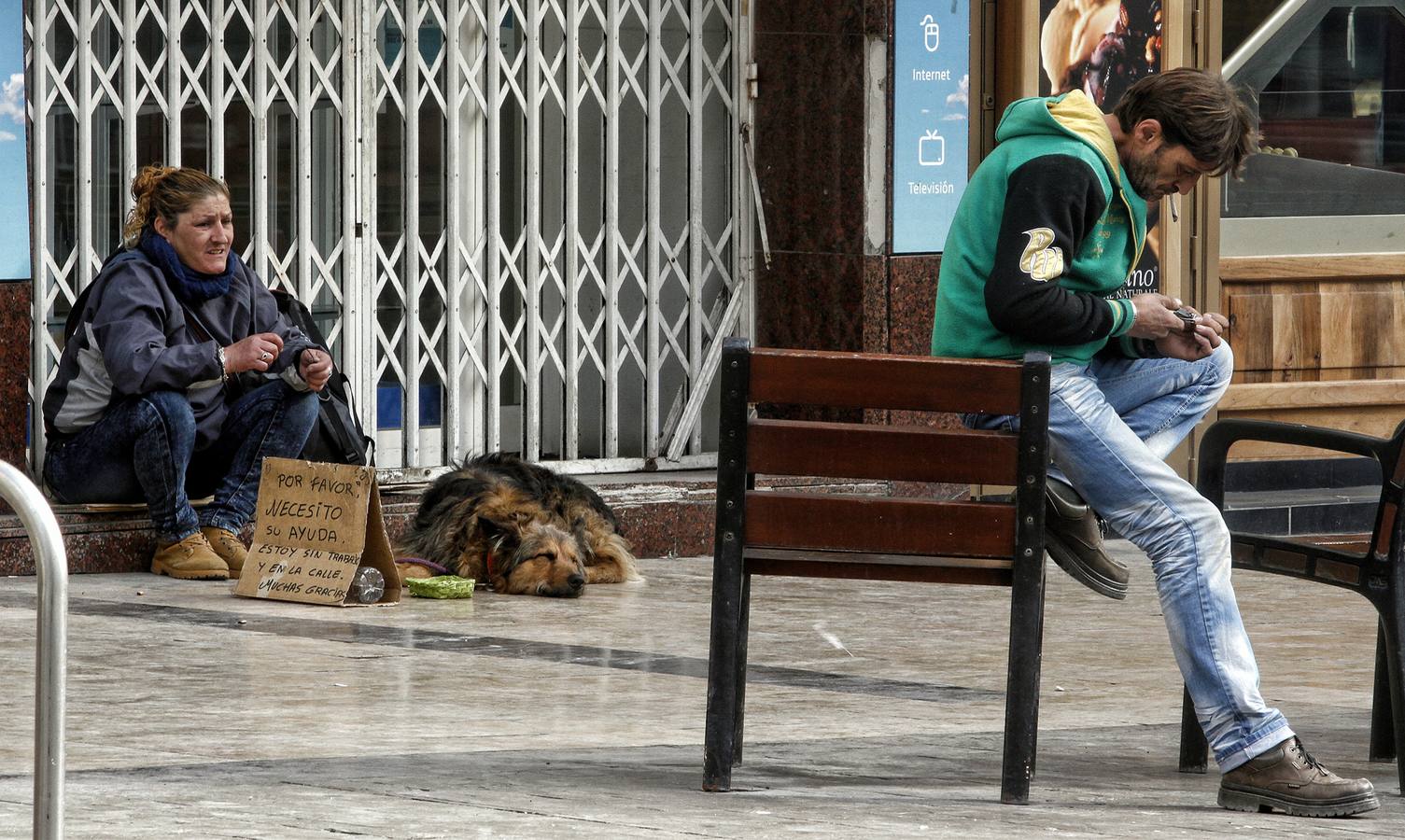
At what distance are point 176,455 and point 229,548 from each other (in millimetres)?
431

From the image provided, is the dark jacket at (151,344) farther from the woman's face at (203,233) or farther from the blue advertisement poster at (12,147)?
the blue advertisement poster at (12,147)

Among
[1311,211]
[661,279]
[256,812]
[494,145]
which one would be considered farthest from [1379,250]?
[256,812]

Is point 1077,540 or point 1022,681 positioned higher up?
point 1077,540

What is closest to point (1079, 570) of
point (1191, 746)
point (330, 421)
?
point (1191, 746)

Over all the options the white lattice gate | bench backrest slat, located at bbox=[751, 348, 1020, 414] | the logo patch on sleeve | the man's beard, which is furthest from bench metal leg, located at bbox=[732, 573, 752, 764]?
the white lattice gate

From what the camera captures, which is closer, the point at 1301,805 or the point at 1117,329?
the point at 1301,805

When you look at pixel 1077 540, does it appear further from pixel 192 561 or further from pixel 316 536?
pixel 192 561

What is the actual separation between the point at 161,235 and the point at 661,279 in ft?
8.36

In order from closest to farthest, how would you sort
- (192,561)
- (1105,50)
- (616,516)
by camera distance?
1. (192,561)
2. (616,516)
3. (1105,50)

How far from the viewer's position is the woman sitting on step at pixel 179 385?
25.0ft

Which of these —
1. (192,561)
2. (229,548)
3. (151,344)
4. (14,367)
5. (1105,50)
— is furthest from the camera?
(1105,50)

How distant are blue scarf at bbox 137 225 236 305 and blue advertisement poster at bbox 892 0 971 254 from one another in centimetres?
312

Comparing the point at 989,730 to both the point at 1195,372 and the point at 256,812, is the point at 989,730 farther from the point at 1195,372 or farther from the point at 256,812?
the point at 256,812

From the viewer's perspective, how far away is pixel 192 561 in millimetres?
7719
